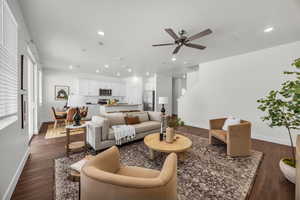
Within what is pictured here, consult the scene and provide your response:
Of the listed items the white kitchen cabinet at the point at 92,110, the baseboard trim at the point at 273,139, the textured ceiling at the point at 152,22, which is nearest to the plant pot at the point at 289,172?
the baseboard trim at the point at 273,139

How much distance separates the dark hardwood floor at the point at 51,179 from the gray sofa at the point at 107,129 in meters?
0.77

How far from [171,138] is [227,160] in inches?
49.4

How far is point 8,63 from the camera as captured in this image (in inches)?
64.2

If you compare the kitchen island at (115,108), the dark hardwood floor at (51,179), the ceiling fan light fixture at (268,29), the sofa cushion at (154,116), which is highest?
the ceiling fan light fixture at (268,29)

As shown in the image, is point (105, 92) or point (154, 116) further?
point (105, 92)

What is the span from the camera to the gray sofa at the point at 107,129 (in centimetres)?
270

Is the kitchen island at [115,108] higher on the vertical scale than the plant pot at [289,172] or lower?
higher

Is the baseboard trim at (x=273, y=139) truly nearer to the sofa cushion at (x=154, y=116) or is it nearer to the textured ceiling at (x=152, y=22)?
the textured ceiling at (x=152, y=22)

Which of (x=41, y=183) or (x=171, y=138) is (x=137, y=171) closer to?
(x=171, y=138)

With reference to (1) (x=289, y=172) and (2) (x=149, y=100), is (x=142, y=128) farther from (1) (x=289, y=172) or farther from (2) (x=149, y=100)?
(2) (x=149, y=100)

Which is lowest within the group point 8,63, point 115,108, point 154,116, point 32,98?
point 154,116

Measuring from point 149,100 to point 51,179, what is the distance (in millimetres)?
6191

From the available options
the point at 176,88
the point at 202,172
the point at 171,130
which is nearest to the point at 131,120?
the point at 171,130

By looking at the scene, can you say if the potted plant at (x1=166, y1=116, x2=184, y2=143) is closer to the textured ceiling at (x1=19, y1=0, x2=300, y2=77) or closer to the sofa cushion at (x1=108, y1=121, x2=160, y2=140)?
the sofa cushion at (x1=108, y1=121, x2=160, y2=140)
